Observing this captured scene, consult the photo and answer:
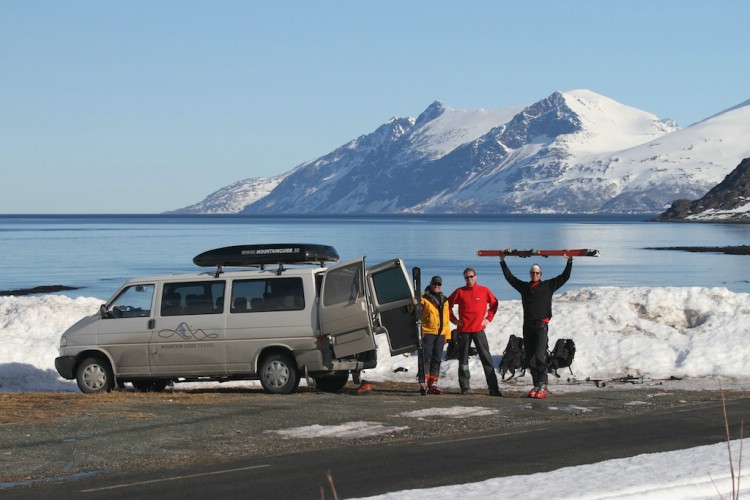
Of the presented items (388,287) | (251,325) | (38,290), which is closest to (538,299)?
(388,287)

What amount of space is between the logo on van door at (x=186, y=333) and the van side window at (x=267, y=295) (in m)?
0.57

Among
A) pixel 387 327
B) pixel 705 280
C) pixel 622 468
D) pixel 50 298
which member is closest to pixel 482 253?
pixel 387 327

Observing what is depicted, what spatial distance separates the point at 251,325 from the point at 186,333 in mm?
1098

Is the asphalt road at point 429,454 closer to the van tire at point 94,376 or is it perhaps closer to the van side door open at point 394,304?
the van side door open at point 394,304

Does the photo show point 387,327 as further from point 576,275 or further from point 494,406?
point 576,275

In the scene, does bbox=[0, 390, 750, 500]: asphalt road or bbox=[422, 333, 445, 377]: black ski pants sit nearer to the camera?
bbox=[0, 390, 750, 500]: asphalt road

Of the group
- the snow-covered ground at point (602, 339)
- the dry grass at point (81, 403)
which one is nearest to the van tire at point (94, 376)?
the dry grass at point (81, 403)

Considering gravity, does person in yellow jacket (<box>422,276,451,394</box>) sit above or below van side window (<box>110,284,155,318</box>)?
below

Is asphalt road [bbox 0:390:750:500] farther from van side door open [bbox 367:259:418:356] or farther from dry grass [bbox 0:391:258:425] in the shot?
van side door open [bbox 367:259:418:356]

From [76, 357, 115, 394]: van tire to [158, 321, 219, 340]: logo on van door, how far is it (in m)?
1.16

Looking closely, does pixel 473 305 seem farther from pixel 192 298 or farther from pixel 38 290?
pixel 38 290

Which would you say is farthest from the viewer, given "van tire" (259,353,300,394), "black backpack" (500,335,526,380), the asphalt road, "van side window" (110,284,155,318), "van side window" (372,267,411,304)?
"black backpack" (500,335,526,380)

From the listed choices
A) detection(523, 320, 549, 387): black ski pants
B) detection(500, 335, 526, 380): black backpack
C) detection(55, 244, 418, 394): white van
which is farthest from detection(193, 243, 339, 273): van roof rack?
detection(500, 335, 526, 380): black backpack

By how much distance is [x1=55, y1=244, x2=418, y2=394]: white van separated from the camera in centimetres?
1795
